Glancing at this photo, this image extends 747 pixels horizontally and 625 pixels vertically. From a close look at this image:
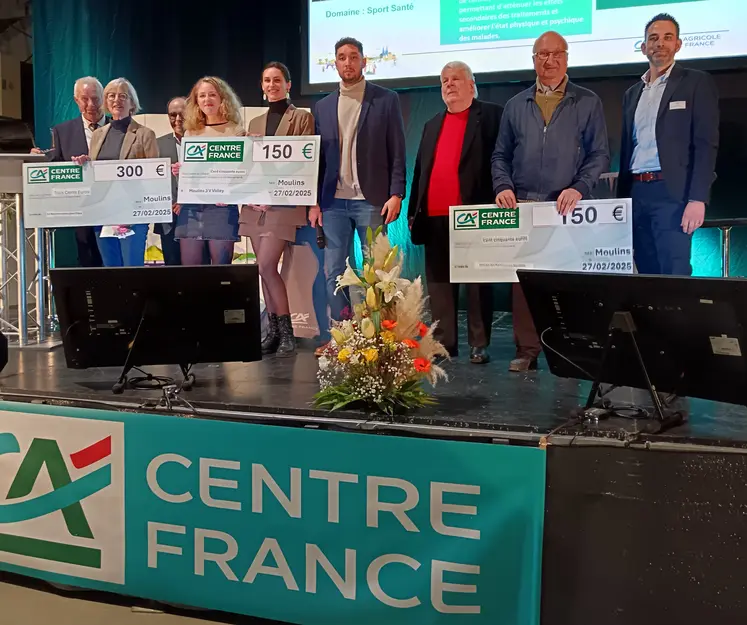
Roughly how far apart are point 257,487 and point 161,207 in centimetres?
254

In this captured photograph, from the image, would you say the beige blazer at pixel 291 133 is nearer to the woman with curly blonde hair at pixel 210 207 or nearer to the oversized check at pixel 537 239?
the woman with curly blonde hair at pixel 210 207

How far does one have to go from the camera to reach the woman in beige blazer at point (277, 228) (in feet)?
13.7

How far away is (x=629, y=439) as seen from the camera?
2.09 metres

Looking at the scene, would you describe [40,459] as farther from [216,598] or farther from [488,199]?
[488,199]

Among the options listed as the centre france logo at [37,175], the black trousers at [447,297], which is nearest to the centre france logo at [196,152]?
the centre france logo at [37,175]

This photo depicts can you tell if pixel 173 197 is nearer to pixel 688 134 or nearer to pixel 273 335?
pixel 273 335

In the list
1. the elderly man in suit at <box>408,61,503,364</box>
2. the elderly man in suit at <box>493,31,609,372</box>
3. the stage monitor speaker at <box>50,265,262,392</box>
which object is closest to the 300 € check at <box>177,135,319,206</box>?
the elderly man in suit at <box>408,61,503,364</box>

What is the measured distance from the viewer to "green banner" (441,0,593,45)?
4.95 m

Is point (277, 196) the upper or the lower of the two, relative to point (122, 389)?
upper

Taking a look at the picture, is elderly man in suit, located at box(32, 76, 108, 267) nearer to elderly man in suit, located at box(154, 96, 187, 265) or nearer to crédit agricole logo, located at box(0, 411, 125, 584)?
elderly man in suit, located at box(154, 96, 187, 265)

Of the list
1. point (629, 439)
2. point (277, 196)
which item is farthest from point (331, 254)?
point (629, 439)

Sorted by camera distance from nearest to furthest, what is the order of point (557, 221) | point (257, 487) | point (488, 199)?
point (257, 487), point (557, 221), point (488, 199)

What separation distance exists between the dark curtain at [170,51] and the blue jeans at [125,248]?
1.80 metres

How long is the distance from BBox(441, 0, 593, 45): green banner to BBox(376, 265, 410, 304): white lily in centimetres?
339
